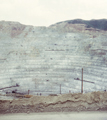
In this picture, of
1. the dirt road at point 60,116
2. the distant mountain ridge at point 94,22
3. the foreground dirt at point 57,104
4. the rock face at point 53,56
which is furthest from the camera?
the distant mountain ridge at point 94,22

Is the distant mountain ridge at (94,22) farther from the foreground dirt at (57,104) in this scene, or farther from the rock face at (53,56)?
the foreground dirt at (57,104)

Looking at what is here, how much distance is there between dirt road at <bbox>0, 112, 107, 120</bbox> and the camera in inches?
229

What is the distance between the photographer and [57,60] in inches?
841

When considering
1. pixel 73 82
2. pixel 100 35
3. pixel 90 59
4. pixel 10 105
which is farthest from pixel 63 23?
pixel 10 105

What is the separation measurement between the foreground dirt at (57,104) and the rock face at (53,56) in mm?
11166

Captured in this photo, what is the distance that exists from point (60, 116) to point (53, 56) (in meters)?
16.2

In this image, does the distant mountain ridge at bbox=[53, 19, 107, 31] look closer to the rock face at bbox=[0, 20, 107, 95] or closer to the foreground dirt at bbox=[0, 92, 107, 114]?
the rock face at bbox=[0, 20, 107, 95]

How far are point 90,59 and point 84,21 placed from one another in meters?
9.84

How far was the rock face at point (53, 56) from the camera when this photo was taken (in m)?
18.8

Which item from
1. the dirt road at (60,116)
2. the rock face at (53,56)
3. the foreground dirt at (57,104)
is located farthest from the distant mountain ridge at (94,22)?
the dirt road at (60,116)

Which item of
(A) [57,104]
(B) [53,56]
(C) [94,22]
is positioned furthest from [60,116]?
Result: (C) [94,22]

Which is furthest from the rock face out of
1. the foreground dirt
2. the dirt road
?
the dirt road

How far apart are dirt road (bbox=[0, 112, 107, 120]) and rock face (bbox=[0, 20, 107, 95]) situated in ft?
38.0

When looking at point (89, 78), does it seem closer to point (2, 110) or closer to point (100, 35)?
point (100, 35)
